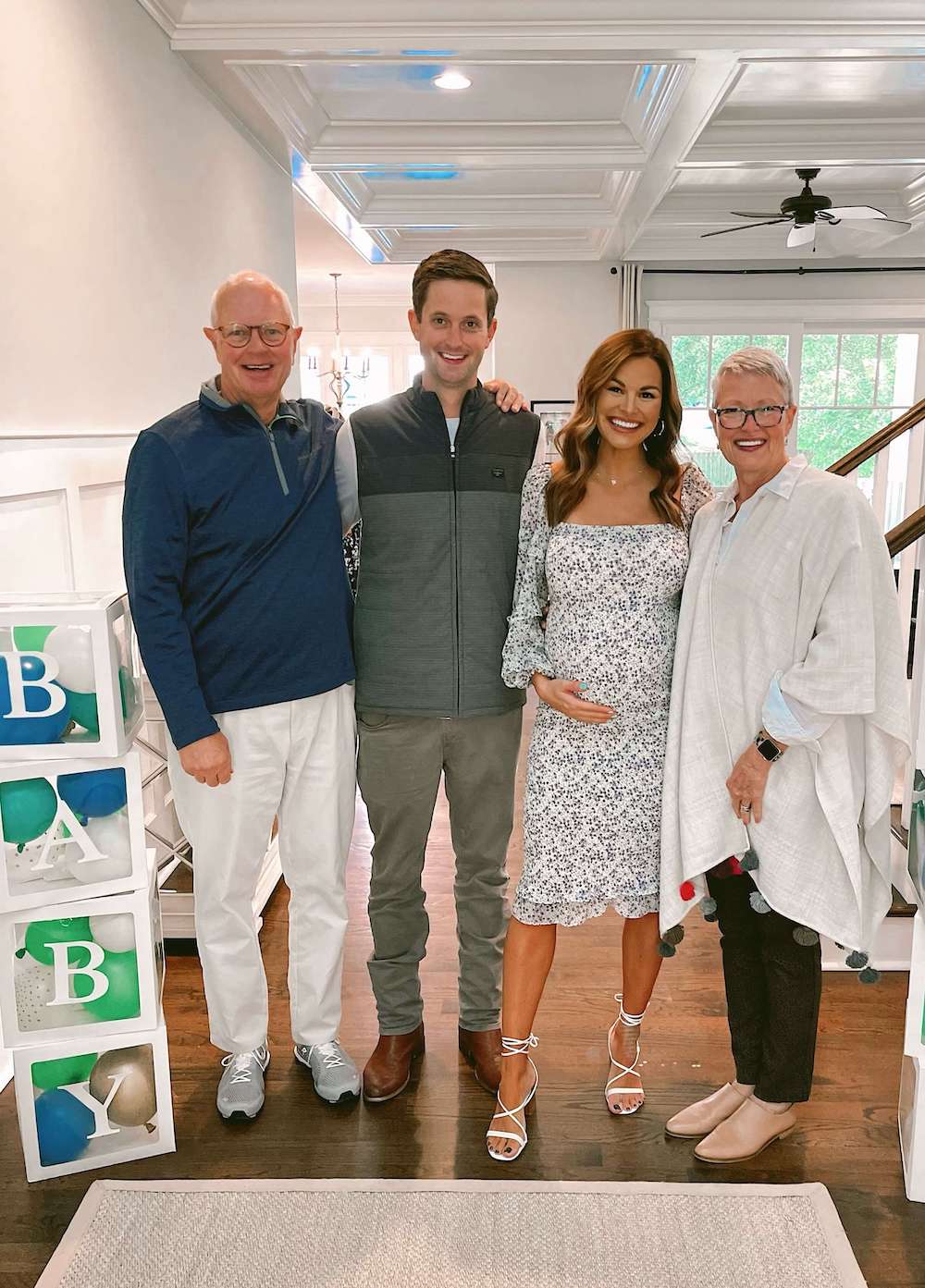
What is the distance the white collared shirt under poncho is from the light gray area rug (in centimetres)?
50

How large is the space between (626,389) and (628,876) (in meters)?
0.92

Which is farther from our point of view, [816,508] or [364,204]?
[364,204]

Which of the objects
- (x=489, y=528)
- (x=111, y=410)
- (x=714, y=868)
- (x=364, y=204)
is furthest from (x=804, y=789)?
(x=364, y=204)

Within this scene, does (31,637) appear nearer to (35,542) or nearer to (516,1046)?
(35,542)

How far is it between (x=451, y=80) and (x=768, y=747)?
3408mm

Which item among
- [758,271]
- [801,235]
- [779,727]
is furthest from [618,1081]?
[758,271]

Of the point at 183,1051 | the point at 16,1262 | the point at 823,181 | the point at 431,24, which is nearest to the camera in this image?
the point at 16,1262

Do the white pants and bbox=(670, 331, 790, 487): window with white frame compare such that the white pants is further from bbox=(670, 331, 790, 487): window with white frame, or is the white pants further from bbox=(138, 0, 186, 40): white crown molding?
bbox=(670, 331, 790, 487): window with white frame

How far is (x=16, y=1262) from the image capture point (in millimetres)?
1724

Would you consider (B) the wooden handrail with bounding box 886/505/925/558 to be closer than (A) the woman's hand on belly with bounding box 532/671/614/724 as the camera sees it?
No

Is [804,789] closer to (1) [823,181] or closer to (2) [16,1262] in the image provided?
(2) [16,1262]

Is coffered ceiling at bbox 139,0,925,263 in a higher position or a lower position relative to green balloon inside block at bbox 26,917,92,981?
higher

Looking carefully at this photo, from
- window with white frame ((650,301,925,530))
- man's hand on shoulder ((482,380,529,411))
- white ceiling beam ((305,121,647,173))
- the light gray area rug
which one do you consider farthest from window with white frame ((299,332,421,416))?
the light gray area rug

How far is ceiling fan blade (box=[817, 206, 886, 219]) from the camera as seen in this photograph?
5297 mm
